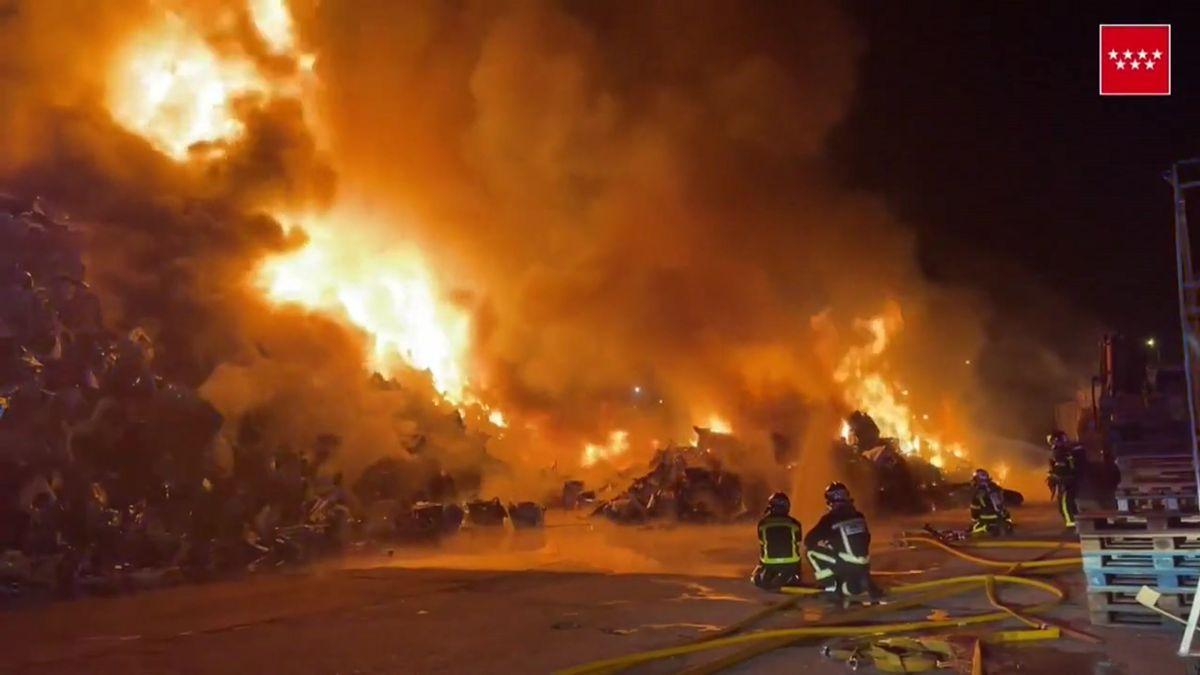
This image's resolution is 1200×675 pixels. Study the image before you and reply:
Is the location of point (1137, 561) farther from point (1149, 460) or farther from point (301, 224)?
point (301, 224)

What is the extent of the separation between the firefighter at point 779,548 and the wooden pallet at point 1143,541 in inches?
126

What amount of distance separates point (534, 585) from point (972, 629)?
526cm

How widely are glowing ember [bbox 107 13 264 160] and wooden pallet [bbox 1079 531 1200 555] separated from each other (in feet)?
58.3

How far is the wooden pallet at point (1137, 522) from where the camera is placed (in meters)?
6.55

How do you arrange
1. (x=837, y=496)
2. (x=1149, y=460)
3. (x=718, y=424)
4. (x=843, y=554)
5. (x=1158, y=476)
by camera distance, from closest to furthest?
(x=843, y=554) < (x=837, y=496) < (x=1158, y=476) < (x=1149, y=460) < (x=718, y=424)

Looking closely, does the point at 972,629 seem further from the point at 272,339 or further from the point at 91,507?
the point at 272,339

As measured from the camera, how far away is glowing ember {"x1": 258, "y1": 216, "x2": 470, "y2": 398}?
20.6 m

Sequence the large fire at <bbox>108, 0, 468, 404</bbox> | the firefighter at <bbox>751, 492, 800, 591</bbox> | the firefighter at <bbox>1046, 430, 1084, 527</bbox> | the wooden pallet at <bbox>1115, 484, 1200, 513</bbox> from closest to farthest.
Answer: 1. the wooden pallet at <bbox>1115, 484, 1200, 513</bbox>
2. the firefighter at <bbox>751, 492, 800, 591</bbox>
3. the firefighter at <bbox>1046, 430, 1084, 527</bbox>
4. the large fire at <bbox>108, 0, 468, 404</bbox>

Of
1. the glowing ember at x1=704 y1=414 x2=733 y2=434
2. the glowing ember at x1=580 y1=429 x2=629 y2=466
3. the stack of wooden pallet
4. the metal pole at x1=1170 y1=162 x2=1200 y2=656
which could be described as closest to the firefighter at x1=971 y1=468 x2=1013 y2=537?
the stack of wooden pallet

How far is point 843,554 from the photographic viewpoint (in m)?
8.47

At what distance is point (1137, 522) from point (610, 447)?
79.7 feet

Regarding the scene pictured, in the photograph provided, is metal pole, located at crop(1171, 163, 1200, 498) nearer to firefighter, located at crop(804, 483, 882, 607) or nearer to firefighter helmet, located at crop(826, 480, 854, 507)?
firefighter, located at crop(804, 483, 882, 607)

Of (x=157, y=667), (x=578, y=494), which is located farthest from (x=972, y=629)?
(x=578, y=494)

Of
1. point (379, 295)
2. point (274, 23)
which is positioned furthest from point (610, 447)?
point (274, 23)
